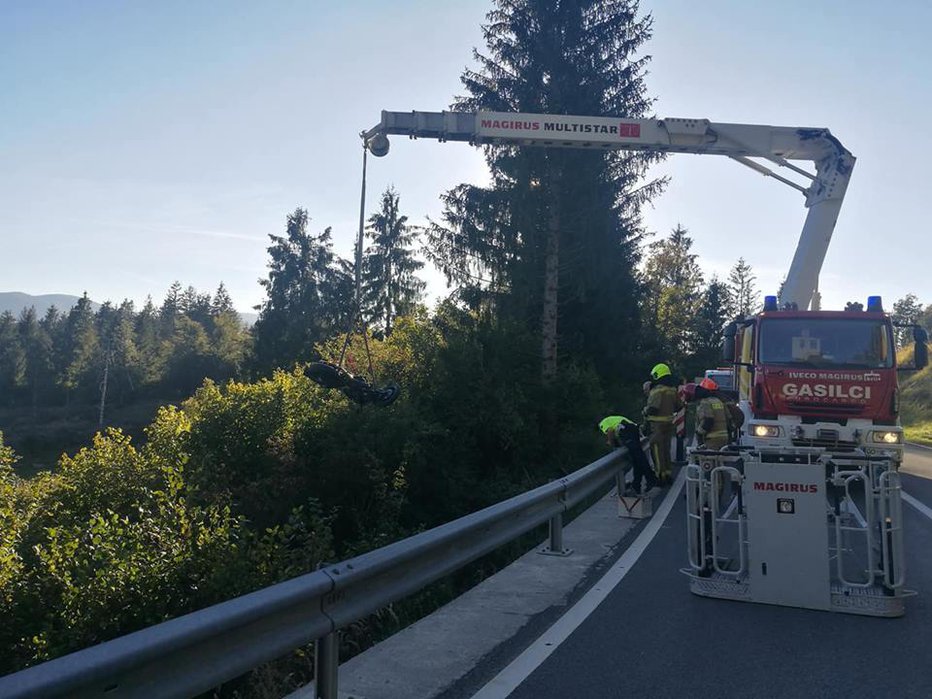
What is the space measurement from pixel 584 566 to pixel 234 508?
547cm

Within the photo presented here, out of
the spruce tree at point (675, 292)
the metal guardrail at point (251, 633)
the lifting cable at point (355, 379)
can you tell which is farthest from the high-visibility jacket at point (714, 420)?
the spruce tree at point (675, 292)

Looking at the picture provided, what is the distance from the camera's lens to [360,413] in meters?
11.7

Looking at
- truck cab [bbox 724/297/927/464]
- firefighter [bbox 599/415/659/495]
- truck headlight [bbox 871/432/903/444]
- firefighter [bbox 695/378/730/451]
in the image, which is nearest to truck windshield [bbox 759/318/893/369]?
truck cab [bbox 724/297/927/464]

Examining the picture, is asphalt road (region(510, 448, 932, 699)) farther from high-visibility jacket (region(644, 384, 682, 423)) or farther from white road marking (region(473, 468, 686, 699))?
high-visibility jacket (region(644, 384, 682, 423))

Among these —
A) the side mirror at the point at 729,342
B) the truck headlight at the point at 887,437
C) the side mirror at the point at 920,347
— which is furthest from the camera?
the side mirror at the point at 729,342

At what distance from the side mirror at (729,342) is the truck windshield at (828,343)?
68 centimetres

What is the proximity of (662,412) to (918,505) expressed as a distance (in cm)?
378

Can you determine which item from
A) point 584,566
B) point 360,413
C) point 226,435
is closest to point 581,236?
point 360,413

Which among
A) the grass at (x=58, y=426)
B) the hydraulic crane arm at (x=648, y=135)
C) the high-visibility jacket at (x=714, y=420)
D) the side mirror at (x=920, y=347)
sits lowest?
the grass at (x=58, y=426)

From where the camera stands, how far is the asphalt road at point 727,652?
4129mm

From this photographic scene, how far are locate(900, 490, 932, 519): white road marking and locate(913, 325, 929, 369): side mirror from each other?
197 cm

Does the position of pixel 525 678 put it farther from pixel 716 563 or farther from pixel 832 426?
pixel 832 426

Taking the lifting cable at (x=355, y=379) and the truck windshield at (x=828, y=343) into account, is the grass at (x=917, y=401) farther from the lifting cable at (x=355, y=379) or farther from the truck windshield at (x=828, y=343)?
the lifting cable at (x=355, y=379)

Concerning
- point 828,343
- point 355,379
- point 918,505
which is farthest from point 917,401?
point 355,379
